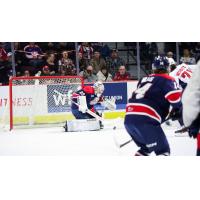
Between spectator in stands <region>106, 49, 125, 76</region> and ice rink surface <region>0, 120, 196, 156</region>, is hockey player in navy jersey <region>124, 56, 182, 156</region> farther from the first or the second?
spectator in stands <region>106, 49, 125, 76</region>

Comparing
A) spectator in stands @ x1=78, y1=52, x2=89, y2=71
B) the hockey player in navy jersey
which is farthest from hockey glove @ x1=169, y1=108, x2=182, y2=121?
spectator in stands @ x1=78, y1=52, x2=89, y2=71

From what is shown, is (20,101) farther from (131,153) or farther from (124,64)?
(131,153)

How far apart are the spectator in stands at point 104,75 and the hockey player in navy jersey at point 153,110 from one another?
0.99 m

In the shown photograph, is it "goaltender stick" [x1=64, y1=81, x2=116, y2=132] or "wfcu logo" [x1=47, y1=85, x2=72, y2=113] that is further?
"wfcu logo" [x1=47, y1=85, x2=72, y2=113]

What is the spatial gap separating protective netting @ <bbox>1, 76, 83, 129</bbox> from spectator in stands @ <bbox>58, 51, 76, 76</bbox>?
1119 mm

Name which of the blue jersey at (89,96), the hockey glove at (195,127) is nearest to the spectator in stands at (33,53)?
the blue jersey at (89,96)

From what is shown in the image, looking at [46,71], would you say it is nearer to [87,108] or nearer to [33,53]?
[33,53]

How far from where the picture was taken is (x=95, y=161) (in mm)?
2566

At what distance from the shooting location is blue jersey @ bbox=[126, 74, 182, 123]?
8.31 feet

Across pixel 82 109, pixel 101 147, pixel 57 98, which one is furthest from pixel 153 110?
pixel 57 98

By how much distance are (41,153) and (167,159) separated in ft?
2.27

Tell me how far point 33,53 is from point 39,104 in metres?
1.93

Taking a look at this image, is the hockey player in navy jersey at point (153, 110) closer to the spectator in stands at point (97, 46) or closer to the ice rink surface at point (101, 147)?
the ice rink surface at point (101, 147)

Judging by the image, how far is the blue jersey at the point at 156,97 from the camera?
8.31 ft
